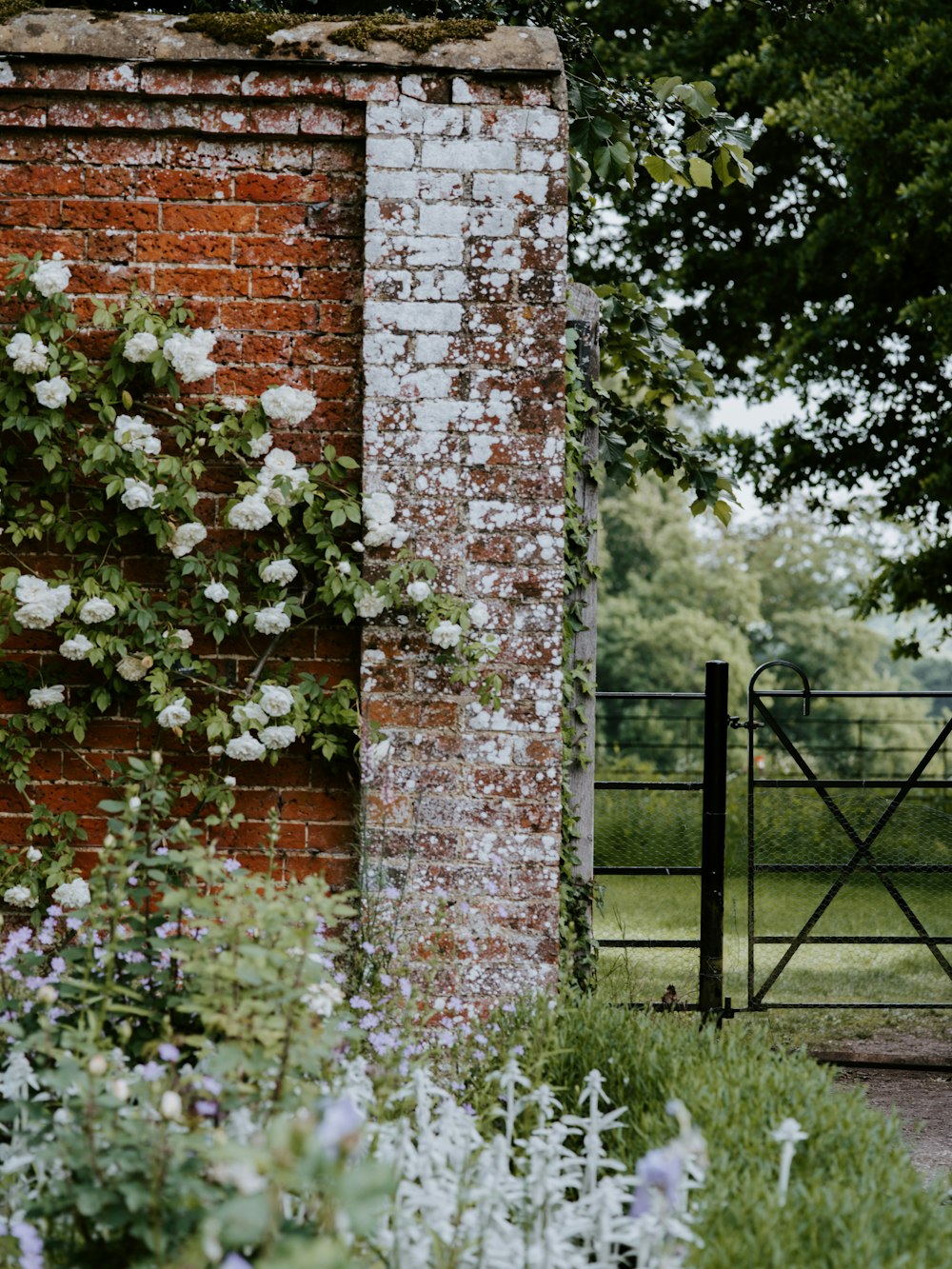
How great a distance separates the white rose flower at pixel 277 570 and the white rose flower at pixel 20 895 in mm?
1163

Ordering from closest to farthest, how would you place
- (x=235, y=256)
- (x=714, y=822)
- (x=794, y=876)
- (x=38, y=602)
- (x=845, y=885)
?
1. (x=38, y=602)
2. (x=235, y=256)
3. (x=714, y=822)
4. (x=845, y=885)
5. (x=794, y=876)

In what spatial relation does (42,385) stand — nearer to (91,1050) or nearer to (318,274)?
(318,274)

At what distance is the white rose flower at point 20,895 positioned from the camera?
347 centimetres

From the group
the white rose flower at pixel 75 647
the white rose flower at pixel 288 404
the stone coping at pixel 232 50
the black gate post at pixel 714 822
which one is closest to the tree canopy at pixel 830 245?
the black gate post at pixel 714 822

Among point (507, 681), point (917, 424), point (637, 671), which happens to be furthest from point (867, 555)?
point (507, 681)

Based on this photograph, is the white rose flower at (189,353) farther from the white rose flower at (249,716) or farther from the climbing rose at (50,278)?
the white rose flower at (249,716)

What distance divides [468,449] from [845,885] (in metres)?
7.58

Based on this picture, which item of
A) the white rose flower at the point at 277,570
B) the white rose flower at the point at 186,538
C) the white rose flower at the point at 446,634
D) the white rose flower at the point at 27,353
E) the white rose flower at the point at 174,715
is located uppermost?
the white rose flower at the point at 27,353

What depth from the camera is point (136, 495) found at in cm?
339

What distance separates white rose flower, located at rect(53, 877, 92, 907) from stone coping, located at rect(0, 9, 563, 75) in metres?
2.48

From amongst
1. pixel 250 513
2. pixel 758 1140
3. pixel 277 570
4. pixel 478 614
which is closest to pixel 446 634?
pixel 478 614

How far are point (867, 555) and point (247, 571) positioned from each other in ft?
88.4

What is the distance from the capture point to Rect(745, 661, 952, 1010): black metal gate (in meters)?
5.42

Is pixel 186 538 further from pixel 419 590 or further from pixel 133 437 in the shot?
pixel 419 590
